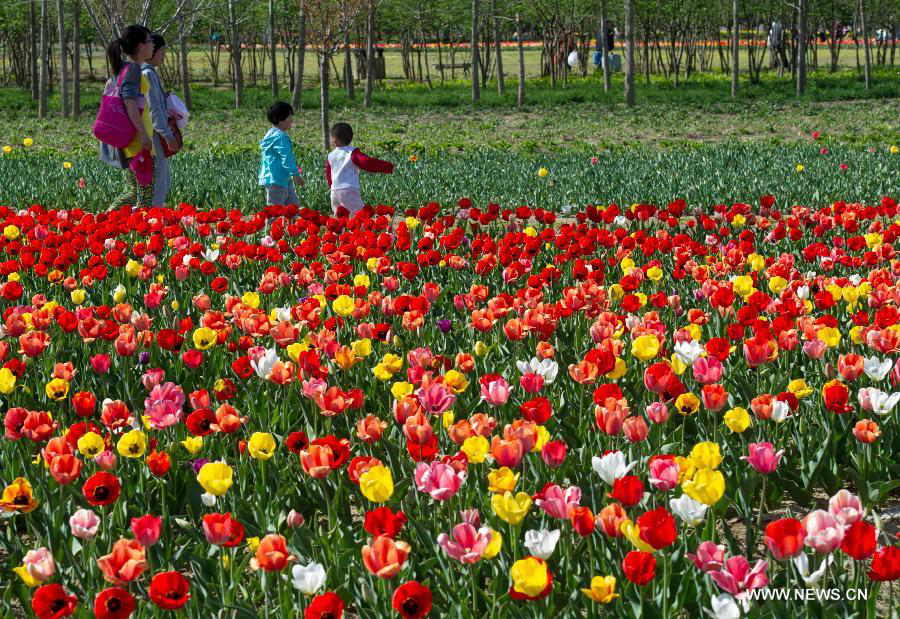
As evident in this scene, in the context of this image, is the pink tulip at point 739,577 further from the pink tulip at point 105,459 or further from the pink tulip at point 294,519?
the pink tulip at point 105,459

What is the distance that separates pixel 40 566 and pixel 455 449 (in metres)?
1.44

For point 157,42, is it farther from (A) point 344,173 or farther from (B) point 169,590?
(B) point 169,590

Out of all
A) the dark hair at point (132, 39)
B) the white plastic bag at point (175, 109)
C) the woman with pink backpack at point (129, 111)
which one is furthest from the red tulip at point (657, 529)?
the white plastic bag at point (175, 109)

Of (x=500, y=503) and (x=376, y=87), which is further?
(x=376, y=87)

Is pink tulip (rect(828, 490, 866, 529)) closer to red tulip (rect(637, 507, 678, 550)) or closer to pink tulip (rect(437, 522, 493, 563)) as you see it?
red tulip (rect(637, 507, 678, 550))

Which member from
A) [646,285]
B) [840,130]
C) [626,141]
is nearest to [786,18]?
[840,130]

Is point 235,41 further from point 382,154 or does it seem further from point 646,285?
point 646,285

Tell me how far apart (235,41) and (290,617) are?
2937 centimetres

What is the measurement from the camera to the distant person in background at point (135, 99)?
7.44 m

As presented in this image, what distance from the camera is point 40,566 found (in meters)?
2.06

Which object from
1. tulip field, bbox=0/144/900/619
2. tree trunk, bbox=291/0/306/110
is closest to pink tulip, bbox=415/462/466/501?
tulip field, bbox=0/144/900/619

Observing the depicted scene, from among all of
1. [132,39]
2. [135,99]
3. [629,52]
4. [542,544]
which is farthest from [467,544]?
[629,52]

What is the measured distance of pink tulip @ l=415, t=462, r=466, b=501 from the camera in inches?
90.0

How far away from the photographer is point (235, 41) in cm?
2986
